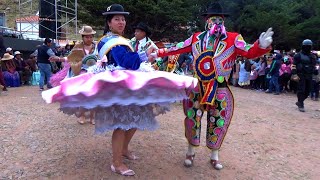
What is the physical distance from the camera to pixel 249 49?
4051mm

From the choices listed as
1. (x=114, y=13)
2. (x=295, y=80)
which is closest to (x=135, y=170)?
(x=114, y=13)

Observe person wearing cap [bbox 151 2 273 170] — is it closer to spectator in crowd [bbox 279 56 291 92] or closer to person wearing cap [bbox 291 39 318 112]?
person wearing cap [bbox 291 39 318 112]

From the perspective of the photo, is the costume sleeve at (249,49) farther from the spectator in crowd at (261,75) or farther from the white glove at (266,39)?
the spectator in crowd at (261,75)

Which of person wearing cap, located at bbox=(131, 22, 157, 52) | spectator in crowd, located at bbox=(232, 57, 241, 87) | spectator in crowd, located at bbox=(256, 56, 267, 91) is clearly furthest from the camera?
spectator in crowd, located at bbox=(232, 57, 241, 87)

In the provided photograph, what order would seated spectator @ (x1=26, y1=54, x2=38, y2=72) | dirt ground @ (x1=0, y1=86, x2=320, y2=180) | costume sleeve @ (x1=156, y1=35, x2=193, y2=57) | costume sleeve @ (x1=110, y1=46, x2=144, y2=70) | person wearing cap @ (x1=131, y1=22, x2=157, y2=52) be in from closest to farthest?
costume sleeve @ (x1=110, y1=46, x2=144, y2=70) < dirt ground @ (x1=0, y1=86, x2=320, y2=180) < costume sleeve @ (x1=156, y1=35, x2=193, y2=57) < person wearing cap @ (x1=131, y1=22, x2=157, y2=52) < seated spectator @ (x1=26, y1=54, x2=38, y2=72)

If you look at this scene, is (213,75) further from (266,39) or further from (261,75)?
(261,75)

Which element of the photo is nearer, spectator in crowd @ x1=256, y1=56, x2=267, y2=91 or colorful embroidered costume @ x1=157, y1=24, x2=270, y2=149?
colorful embroidered costume @ x1=157, y1=24, x2=270, y2=149

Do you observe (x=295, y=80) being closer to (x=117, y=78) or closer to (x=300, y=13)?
(x=300, y=13)

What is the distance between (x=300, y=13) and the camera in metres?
21.4

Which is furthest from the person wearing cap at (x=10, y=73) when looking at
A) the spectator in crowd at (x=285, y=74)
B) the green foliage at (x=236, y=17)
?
the spectator in crowd at (x=285, y=74)

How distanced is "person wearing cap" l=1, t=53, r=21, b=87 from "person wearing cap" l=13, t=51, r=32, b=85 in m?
0.35

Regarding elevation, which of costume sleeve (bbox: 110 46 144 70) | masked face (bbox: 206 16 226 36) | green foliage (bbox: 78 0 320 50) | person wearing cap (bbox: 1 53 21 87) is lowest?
person wearing cap (bbox: 1 53 21 87)

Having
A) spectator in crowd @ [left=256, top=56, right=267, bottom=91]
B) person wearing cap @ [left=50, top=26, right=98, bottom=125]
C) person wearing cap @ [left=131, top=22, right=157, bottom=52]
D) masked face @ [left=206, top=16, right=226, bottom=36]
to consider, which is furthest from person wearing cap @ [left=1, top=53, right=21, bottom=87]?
masked face @ [left=206, top=16, right=226, bottom=36]

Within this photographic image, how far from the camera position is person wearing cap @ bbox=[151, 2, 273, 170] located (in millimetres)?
4176
